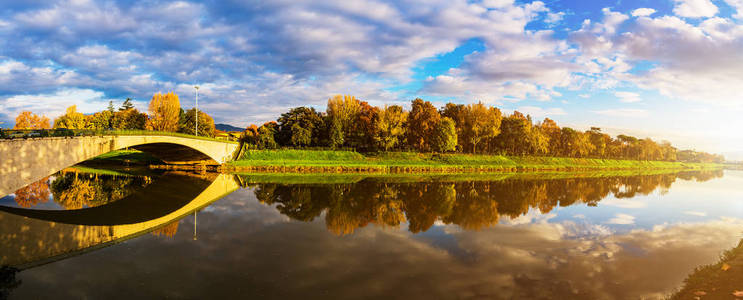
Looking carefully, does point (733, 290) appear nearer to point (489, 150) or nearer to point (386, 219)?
point (386, 219)

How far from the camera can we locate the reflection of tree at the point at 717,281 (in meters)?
9.95

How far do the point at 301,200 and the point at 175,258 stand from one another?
1390cm

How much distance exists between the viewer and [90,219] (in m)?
18.1

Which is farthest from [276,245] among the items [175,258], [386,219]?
[386,219]

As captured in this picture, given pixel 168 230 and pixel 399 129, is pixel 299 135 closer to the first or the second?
pixel 399 129

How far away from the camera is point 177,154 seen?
172 ft

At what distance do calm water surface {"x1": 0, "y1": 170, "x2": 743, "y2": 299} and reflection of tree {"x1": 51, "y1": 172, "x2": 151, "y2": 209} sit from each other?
0.20m

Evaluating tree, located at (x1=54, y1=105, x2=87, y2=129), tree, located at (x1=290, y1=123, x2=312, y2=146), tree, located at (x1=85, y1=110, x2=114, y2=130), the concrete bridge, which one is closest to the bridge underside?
the concrete bridge

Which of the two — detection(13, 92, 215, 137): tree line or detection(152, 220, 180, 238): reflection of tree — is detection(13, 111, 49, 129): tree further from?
detection(152, 220, 180, 238): reflection of tree

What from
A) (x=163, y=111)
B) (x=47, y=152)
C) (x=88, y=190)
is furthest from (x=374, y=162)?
(x=163, y=111)

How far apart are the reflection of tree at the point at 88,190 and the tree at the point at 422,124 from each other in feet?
182

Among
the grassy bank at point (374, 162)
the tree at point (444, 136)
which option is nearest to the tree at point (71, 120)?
the grassy bank at point (374, 162)

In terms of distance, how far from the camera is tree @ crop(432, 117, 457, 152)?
7319 centimetres

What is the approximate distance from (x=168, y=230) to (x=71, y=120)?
112792 millimetres
